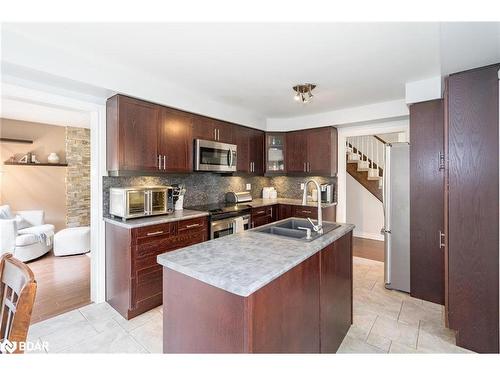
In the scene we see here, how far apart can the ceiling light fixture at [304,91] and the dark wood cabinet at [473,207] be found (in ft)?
4.24

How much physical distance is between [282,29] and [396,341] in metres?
2.64

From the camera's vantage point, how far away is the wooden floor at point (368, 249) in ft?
14.0

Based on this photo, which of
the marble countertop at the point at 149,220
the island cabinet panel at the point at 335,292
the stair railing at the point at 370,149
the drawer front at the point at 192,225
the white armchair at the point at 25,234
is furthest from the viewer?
the stair railing at the point at 370,149

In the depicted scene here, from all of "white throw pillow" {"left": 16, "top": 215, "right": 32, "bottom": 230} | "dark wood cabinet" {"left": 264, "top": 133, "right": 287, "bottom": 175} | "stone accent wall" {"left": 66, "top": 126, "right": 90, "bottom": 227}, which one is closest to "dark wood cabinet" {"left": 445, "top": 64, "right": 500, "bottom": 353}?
"dark wood cabinet" {"left": 264, "top": 133, "right": 287, "bottom": 175}

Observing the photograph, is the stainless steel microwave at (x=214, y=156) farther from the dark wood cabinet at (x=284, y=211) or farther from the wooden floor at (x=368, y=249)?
the wooden floor at (x=368, y=249)

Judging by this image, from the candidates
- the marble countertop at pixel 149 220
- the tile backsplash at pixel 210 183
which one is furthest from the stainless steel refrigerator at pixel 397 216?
the marble countertop at pixel 149 220

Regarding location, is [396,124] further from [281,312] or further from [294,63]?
[281,312]

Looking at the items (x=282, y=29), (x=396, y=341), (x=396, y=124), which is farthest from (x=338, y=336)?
(x=396, y=124)

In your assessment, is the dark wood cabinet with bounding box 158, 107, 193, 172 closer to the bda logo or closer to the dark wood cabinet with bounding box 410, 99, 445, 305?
the bda logo

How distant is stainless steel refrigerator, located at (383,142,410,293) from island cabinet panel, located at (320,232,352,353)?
1176 mm

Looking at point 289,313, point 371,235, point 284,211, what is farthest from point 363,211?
point 289,313

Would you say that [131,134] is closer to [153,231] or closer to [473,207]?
[153,231]

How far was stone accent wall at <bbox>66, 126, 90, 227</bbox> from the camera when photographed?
5215 millimetres

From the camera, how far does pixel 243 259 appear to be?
136cm
